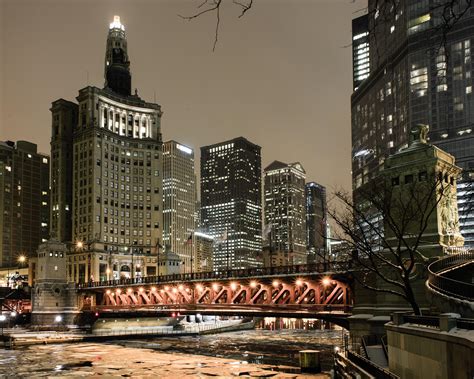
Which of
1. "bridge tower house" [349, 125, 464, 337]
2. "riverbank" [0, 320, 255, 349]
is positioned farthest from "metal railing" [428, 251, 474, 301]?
"riverbank" [0, 320, 255, 349]

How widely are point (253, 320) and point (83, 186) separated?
64.5m

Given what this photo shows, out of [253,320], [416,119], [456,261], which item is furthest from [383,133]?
[456,261]

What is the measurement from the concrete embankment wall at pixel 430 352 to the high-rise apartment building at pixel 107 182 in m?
134

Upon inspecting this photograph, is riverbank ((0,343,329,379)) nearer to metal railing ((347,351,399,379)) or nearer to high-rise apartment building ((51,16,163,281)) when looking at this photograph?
metal railing ((347,351,399,379))

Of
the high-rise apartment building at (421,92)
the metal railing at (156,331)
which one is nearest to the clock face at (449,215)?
the metal railing at (156,331)

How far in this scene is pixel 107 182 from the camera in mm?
168500

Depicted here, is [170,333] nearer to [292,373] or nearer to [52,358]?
[52,358]

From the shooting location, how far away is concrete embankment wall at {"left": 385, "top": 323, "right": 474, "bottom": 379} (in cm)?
1712

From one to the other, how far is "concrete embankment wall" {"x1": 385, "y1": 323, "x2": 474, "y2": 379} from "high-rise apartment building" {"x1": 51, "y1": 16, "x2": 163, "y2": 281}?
13369cm

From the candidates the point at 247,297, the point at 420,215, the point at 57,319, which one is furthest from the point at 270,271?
the point at 57,319

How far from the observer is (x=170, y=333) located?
98.6 meters

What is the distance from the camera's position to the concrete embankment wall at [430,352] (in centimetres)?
1712

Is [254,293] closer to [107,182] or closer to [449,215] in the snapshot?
[449,215]

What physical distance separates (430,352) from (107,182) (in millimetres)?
154543
